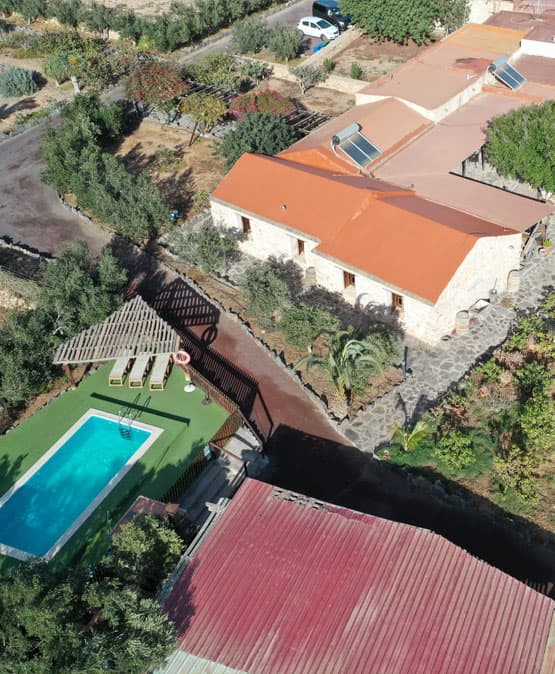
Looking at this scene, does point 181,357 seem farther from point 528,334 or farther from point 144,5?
point 144,5

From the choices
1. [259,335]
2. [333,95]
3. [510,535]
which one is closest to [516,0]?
[333,95]

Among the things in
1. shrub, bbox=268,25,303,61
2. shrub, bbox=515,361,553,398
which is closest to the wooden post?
shrub, bbox=515,361,553,398

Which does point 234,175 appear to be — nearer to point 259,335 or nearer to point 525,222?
point 259,335

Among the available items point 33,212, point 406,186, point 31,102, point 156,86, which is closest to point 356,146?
point 406,186

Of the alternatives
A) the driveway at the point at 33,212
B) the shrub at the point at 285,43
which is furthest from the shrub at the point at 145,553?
the shrub at the point at 285,43

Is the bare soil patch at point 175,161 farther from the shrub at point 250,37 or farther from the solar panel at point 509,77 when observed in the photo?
the solar panel at point 509,77

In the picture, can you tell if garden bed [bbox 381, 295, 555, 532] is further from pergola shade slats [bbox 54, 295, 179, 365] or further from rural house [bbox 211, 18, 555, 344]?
pergola shade slats [bbox 54, 295, 179, 365]
